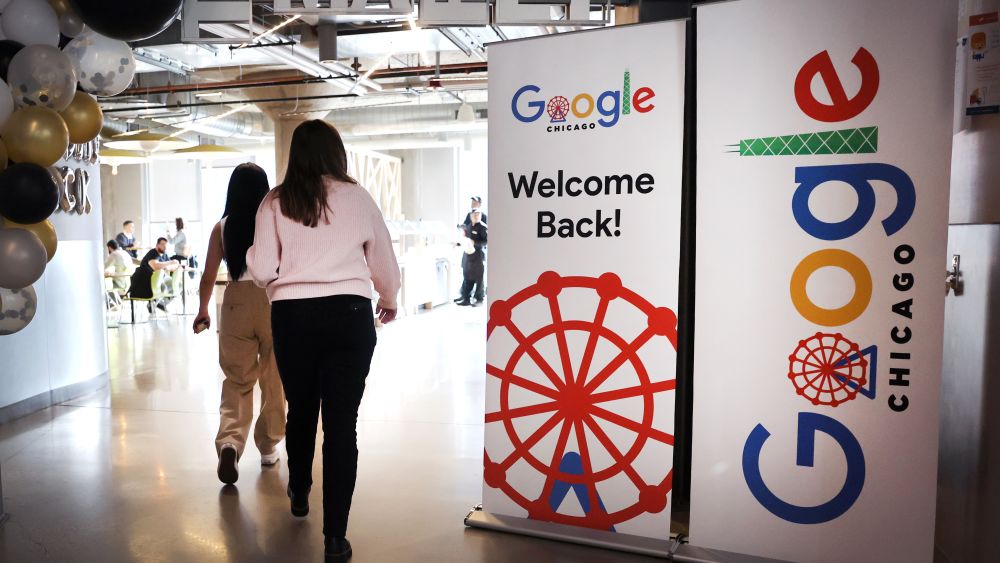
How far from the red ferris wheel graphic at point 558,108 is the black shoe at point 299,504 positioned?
5.74 ft

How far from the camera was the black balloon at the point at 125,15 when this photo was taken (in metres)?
2.89

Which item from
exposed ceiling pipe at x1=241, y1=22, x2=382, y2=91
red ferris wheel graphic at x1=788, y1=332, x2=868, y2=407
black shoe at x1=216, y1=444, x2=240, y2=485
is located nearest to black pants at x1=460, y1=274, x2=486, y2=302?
exposed ceiling pipe at x1=241, y1=22, x2=382, y2=91

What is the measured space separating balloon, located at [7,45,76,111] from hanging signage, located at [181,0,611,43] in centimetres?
67

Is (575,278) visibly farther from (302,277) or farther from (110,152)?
(110,152)

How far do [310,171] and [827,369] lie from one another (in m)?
1.86

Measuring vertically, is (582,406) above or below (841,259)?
below

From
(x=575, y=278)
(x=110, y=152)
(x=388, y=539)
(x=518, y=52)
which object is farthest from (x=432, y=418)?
(x=110, y=152)

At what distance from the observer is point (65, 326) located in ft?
16.7

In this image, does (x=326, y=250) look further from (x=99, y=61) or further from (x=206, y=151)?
(x=206, y=151)

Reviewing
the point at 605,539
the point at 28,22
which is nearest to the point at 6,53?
the point at 28,22

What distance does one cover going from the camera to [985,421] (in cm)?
232

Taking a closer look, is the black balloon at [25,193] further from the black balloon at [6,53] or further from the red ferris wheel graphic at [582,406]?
the red ferris wheel graphic at [582,406]

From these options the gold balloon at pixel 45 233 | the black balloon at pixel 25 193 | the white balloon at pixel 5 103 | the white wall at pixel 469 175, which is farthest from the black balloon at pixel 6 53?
the white wall at pixel 469 175

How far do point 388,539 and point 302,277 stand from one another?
3.51 feet
